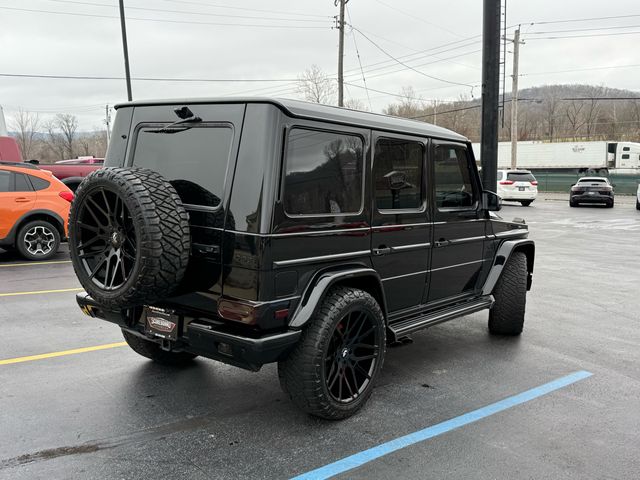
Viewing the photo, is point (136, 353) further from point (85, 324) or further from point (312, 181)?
point (312, 181)

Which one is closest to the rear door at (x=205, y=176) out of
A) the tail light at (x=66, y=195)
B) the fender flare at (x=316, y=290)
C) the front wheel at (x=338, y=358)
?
the fender flare at (x=316, y=290)

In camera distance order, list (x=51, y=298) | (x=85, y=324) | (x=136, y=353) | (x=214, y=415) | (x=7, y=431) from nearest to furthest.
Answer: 1. (x=7, y=431)
2. (x=214, y=415)
3. (x=136, y=353)
4. (x=85, y=324)
5. (x=51, y=298)

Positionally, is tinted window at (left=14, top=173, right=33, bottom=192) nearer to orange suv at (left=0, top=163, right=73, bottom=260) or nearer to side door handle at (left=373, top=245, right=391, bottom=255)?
orange suv at (left=0, top=163, right=73, bottom=260)

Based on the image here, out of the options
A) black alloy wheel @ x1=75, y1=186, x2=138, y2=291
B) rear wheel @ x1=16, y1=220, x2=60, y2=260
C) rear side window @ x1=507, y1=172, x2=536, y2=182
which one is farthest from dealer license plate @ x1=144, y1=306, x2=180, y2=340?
rear side window @ x1=507, y1=172, x2=536, y2=182

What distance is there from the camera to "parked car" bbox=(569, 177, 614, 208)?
2470 cm

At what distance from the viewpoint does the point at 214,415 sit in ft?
11.9

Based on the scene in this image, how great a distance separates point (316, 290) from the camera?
3316 millimetres

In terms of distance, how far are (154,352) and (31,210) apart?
6.28 metres

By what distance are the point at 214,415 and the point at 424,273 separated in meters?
1.98

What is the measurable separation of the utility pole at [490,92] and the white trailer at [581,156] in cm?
3693

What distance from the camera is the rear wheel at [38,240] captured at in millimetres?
9359

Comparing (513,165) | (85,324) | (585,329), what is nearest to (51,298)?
(85,324)

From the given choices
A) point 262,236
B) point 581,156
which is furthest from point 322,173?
point 581,156

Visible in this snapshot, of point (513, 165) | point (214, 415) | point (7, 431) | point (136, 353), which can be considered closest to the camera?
point (7, 431)
